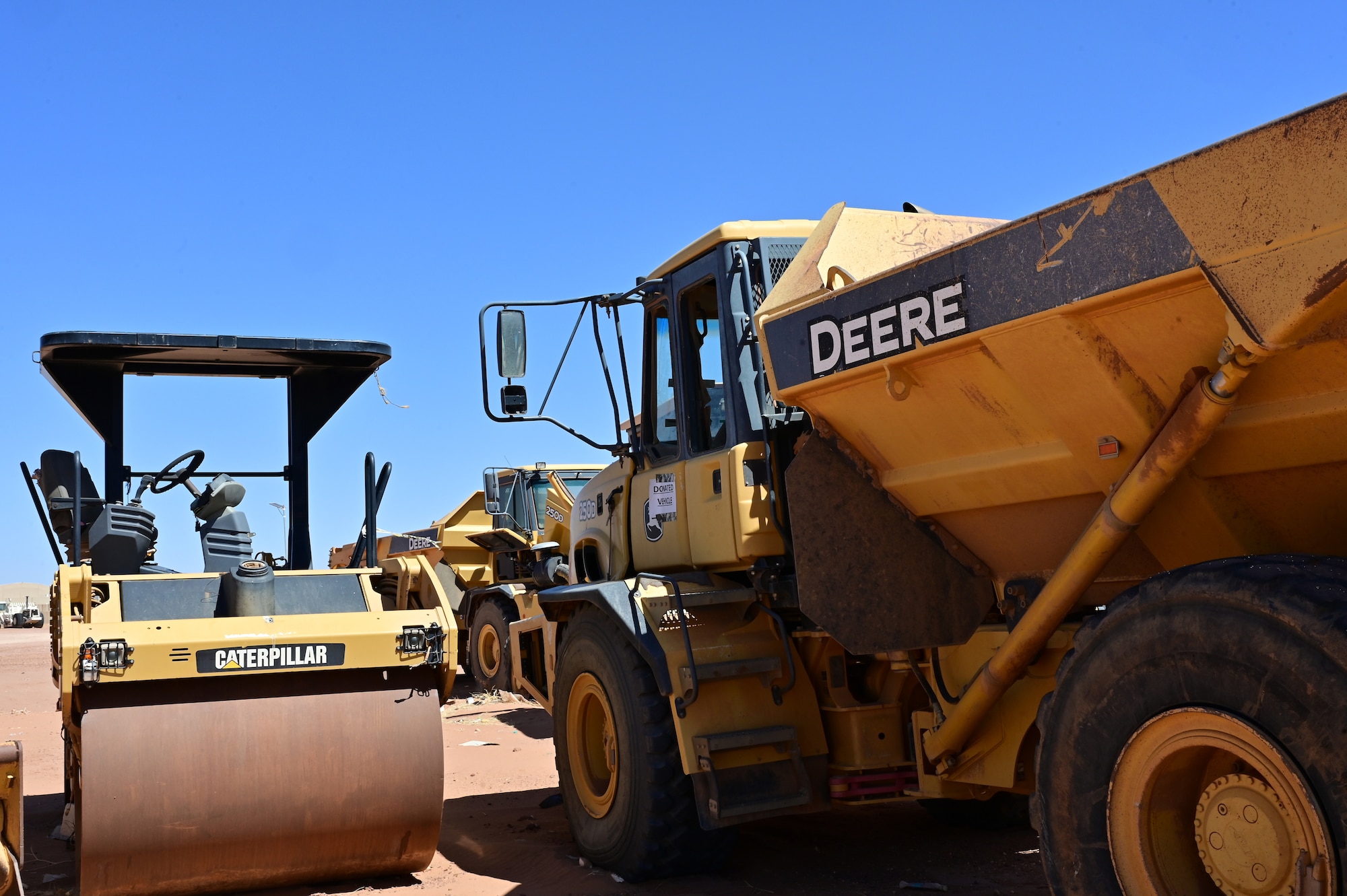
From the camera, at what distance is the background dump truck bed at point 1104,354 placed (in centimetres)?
275

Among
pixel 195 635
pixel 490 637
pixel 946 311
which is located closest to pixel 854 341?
pixel 946 311

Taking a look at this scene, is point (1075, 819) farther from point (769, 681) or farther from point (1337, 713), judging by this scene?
point (769, 681)

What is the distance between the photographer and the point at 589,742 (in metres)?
6.11

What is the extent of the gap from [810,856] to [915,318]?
10.5ft

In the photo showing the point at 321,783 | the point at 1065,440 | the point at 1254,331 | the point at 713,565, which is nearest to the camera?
the point at 1254,331

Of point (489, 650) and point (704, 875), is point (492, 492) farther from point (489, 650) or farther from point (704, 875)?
point (704, 875)

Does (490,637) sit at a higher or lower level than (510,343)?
lower

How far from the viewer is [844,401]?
4.27 metres

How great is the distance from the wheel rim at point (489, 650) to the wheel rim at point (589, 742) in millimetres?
7569

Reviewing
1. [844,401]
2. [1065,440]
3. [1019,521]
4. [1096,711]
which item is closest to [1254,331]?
[1065,440]

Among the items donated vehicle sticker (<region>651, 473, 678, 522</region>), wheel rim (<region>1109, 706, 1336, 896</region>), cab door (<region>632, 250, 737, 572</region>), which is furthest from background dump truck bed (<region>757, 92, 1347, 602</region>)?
donated vehicle sticker (<region>651, 473, 678, 522</region>)

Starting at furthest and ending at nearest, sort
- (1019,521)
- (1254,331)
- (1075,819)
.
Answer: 1. (1019,521)
2. (1075,819)
3. (1254,331)

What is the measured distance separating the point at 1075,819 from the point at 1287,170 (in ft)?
5.85

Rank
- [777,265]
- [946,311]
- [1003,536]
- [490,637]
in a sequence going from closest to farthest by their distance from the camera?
[946,311]
[1003,536]
[777,265]
[490,637]
